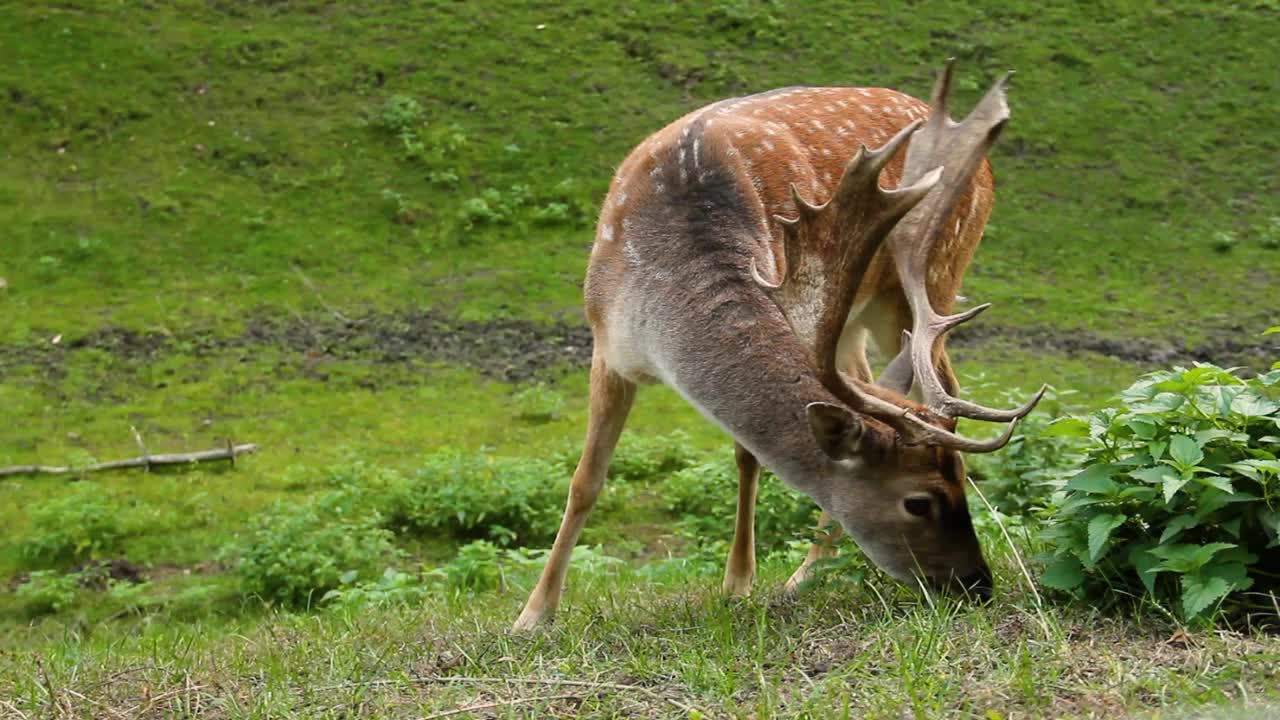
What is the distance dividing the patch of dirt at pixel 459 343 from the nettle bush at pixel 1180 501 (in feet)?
33.3

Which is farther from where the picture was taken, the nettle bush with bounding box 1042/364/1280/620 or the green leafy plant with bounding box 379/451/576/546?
the green leafy plant with bounding box 379/451/576/546

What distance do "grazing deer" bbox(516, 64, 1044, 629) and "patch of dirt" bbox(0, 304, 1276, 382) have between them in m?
8.50

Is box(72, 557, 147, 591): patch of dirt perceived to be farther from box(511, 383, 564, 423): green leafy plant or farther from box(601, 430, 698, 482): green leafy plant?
box(511, 383, 564, 423): green leafy plant

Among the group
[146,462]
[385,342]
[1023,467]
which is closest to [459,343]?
[385,342]

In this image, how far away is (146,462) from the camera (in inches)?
457

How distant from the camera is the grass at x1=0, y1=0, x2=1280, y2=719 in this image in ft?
12.8

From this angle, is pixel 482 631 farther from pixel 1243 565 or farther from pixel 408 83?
pixel 408 83

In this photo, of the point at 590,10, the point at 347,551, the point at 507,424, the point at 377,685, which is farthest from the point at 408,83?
the point at 377,685

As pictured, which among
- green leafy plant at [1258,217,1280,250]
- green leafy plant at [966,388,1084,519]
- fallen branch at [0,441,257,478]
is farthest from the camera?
green leafy plant at [1258,217,1280,250]

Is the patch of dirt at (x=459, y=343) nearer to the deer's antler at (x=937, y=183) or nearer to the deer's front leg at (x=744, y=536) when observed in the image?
the deer's front leg at (x=744, y=536)

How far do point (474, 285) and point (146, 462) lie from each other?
5460mm

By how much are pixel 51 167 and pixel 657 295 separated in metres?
15.4

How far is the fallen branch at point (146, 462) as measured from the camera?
11352 millimetres

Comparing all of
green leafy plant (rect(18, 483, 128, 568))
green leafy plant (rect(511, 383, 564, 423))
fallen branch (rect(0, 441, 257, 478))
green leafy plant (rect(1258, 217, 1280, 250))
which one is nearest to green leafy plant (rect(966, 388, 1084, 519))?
green leafy plant (rect(511, 383, 564, 423))
